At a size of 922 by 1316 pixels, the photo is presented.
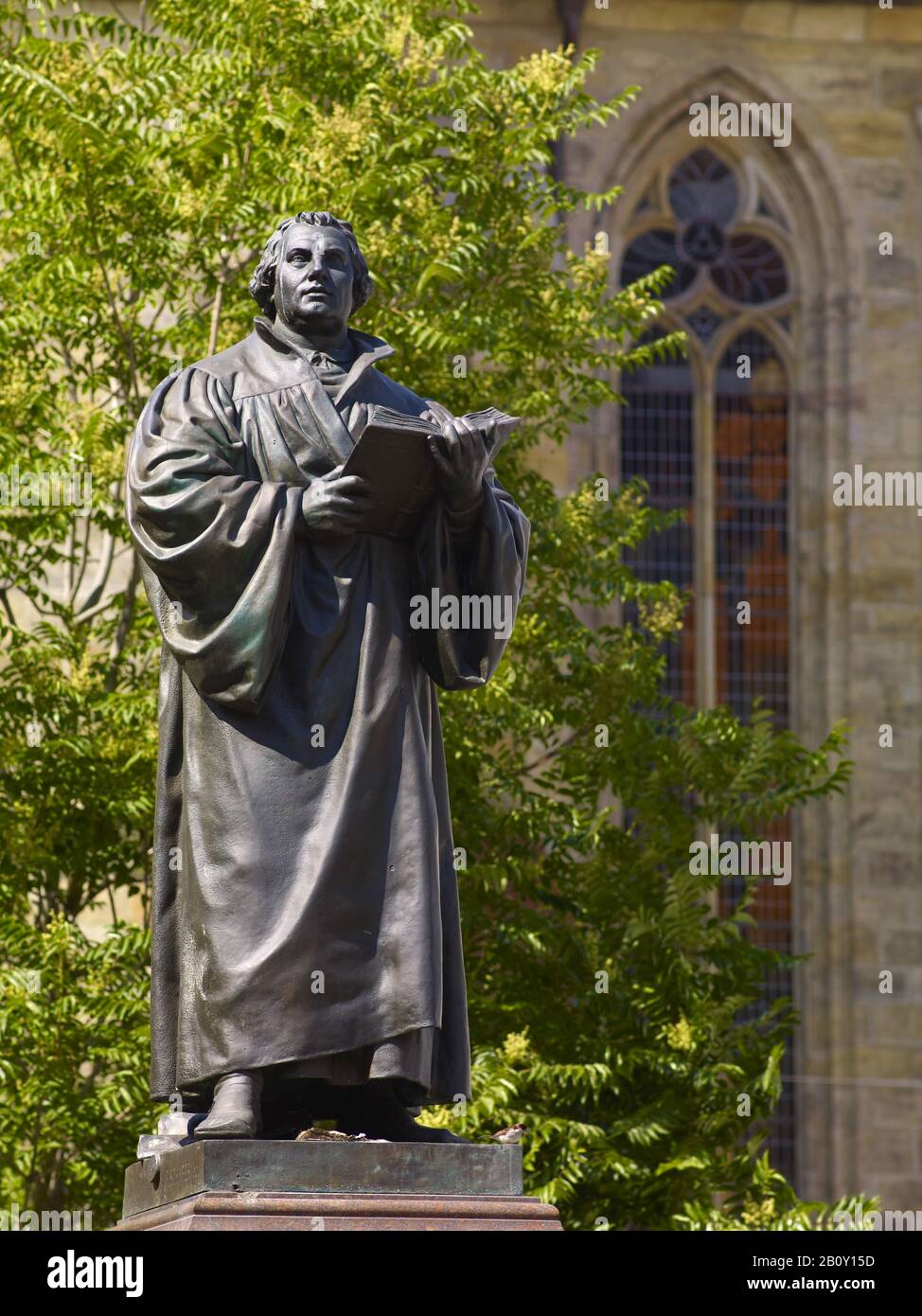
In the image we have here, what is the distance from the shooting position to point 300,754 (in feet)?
18.7

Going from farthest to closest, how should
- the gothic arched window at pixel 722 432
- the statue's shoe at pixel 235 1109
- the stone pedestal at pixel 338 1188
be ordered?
the gothic arched window at pixel 722 432 < the statue's shoe at pixel 235 1109 < the stone pedestal at pixel 338 1188

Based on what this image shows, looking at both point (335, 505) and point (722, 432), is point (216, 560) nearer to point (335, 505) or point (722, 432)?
point (335, 505)

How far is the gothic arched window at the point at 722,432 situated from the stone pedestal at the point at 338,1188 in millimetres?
16454

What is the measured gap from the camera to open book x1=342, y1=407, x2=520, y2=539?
5.72 metres

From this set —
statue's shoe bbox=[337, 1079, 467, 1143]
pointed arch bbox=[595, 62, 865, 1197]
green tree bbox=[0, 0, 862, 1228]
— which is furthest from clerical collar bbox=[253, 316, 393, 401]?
pointed arch bbox=[595, 62, 865, 1197]

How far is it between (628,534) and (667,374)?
7591 millimetres

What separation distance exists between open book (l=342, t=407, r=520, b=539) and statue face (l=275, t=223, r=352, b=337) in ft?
1.12

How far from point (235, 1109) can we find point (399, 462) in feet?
4.84

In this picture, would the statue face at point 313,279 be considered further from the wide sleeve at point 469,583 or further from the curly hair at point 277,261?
the wide sleeve at point 469,583

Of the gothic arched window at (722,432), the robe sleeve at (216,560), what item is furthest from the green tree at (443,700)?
the gothic arched window at (722,432)

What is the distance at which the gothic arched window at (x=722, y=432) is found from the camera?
22.4m

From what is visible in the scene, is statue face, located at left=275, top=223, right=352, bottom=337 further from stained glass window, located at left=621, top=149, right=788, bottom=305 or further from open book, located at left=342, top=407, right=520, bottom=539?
stained glass window, located at left=621, top=149, right=788, bottom=305

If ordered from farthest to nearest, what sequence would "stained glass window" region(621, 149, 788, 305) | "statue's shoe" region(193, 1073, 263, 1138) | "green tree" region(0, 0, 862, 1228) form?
"stained glass window" region(621, 149, 788, 305)
"green tree" region(0, 0, 862, 1228)
"statue's shoe" region(193, 1073, 263, 1138)

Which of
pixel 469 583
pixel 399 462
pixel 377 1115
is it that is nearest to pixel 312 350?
pixel 399 462
